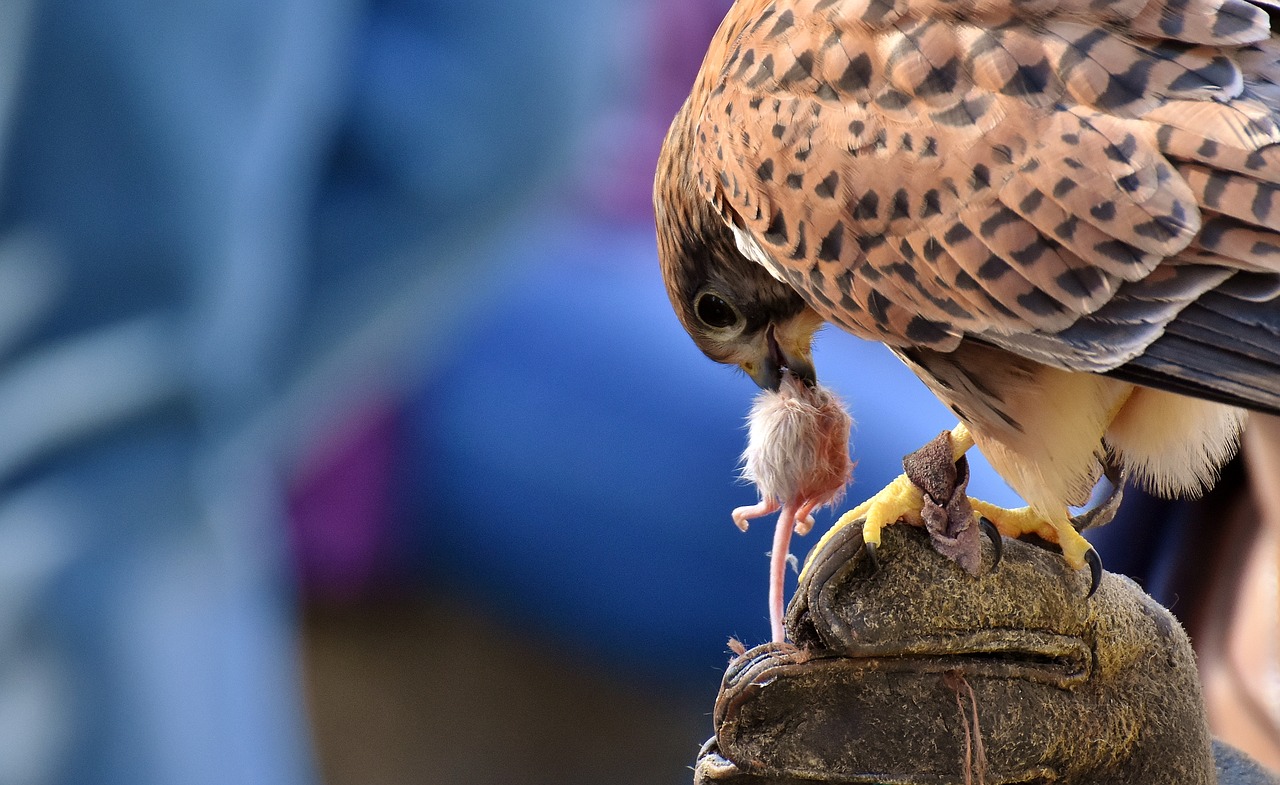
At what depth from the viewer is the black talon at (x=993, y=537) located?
4.18ft

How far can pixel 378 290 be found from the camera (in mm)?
3033

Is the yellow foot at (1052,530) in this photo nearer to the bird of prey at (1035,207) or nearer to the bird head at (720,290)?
the bird of prey at (1035,207)

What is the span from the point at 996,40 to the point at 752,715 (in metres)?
0.74

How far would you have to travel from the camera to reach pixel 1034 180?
3.98 ft

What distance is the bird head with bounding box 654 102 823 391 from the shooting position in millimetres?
1513

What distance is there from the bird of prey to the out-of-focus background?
1.13m

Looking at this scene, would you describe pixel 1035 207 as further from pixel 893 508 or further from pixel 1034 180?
pixel 893 508

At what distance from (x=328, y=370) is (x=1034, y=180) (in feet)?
7.03

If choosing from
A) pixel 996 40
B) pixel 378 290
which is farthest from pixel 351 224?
pixel 996 40

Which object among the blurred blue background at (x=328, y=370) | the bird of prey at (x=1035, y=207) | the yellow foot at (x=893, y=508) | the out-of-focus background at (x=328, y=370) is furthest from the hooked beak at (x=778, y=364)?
the blurred blue background at (x=328, y=370)

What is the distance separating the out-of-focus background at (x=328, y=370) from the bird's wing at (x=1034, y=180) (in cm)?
123

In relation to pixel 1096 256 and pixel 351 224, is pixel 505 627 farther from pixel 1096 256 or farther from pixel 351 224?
pixel 1096 256

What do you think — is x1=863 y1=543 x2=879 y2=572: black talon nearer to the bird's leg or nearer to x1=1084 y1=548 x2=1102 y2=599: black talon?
the bird's leg

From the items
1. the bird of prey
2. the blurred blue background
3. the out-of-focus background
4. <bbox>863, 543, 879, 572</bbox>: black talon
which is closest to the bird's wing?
the bird of prey
